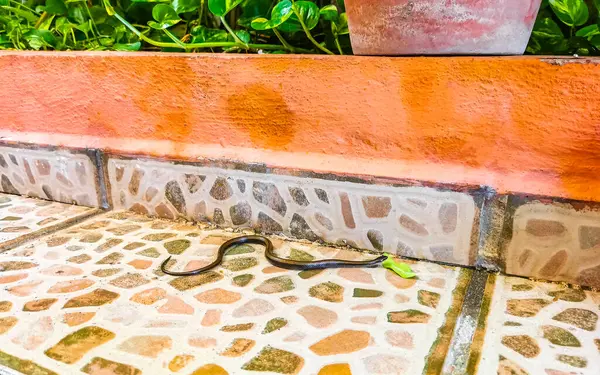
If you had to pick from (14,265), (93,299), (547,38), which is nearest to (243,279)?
(93,299)

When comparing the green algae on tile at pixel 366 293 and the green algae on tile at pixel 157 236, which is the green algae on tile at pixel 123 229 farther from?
the green algae on tile at pixel 366 293

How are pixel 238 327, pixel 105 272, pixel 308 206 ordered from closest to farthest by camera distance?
1. pixel 238 327
2. pixel 105 272
3. pixel 308 206

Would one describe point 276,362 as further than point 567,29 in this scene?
No

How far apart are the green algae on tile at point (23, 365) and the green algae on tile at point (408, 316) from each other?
0.57 metres

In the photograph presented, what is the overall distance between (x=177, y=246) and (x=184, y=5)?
65 cm

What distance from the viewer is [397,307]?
0.89m

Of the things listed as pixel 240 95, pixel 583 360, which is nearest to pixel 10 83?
pixel 240 95

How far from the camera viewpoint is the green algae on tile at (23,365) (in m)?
0.72

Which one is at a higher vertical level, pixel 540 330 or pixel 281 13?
pixel 281 13

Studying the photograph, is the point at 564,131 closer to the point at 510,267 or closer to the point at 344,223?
the point at 510,267

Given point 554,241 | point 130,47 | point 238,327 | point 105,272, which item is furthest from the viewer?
point 130,47

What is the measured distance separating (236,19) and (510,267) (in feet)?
3.20

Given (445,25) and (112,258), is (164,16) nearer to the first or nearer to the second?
(112,258)

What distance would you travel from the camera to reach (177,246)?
3.88 ft
